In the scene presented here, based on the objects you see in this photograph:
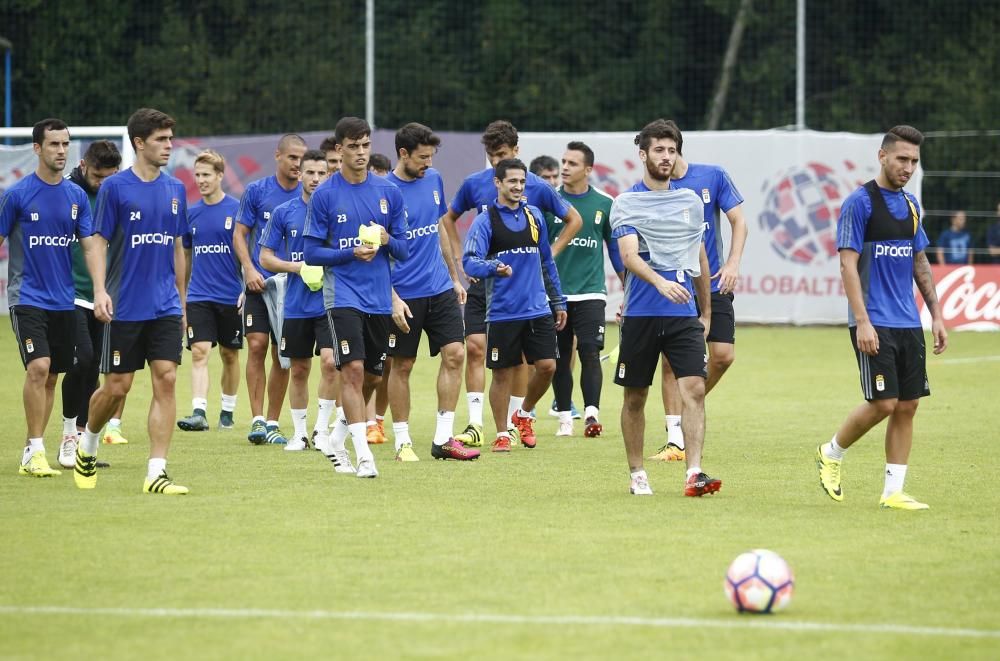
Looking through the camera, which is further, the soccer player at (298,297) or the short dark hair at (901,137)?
the soccer player at (298,297)

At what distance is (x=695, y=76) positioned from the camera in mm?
33781

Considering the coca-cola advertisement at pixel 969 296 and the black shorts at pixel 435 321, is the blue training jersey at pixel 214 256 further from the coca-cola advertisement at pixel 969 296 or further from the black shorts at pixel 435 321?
the coca-cola advertisement at pixel 969 296

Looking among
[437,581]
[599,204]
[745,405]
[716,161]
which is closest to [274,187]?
[599,204]

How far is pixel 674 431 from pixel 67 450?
13.7 ft

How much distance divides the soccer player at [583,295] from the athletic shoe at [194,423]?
2890 mm

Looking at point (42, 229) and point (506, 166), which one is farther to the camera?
point (506, 166)

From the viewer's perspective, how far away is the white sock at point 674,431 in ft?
38.3

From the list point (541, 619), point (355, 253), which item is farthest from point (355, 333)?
point (541, 619)

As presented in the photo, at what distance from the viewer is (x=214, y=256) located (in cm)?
1350

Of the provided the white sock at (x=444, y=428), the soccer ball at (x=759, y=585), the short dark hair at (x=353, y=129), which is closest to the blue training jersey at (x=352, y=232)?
the short dark hair at (x=353, y=129)

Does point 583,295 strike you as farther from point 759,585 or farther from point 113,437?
point 759,585

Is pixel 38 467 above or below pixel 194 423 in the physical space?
above

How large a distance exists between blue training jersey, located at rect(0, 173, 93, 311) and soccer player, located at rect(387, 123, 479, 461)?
90.3 inches

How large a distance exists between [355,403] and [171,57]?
963 inches
